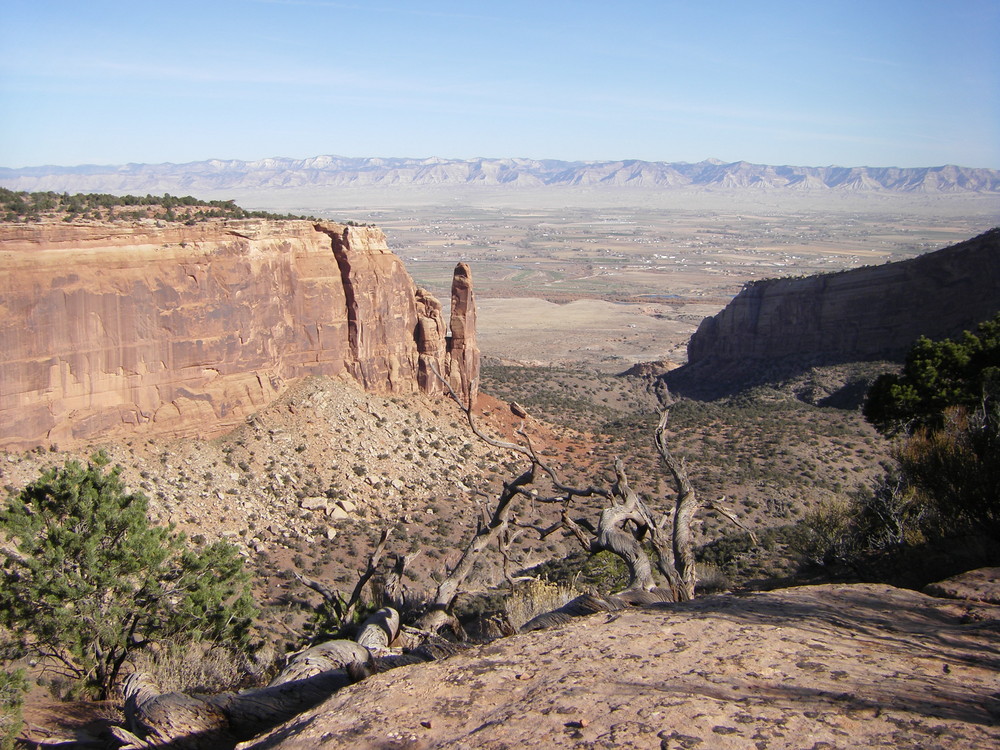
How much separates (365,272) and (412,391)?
635 cm

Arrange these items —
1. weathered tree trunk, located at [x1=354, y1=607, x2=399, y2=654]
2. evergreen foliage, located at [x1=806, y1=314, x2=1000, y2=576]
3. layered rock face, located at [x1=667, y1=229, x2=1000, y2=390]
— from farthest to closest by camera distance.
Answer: layered rock face, located at [x1=667, y1=229, x2=1000, y2=390] → evergreen foliage, located at [x1=806, y1=314, x2=1000, y2=576] → weathered tree trunk, located at [x1=354, y1=607, x2=399, y2=654]

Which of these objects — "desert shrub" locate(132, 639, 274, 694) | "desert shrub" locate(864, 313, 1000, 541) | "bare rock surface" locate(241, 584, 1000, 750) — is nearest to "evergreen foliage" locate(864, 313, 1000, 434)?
"desert shrub" locate(864, 313, 1000, 541)

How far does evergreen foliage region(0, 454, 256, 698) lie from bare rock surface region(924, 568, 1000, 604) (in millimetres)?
12265

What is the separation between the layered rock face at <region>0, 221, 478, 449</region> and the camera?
2298 cm

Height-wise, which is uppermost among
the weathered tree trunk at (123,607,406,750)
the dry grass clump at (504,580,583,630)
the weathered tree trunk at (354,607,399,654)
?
the weathered tree trunk at (123,607,406,750)

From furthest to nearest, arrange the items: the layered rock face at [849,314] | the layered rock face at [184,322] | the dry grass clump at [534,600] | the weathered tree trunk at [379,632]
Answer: the layered rock face at [849,314] < the layered rock face at [184,322] < the dry grass clump at [534,600] < the weathered tree trunk at [379,632]

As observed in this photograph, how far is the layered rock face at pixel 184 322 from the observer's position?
22984 mm

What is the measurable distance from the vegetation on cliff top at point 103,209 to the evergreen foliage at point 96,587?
1412 cm

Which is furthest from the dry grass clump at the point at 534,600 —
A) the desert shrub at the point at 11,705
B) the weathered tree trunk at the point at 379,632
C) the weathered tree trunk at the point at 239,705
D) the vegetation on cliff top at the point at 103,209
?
the vegetation on cliff top at the point at 103,209

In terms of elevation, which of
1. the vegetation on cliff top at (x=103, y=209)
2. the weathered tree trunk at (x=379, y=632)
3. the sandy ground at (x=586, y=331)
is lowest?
the sandy ground at (x=586, y=331)

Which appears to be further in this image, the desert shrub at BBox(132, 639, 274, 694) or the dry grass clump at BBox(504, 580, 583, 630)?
the dry grass clump at BBox(504, 580, 583, 630)

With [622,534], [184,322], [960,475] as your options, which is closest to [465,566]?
[622,534]

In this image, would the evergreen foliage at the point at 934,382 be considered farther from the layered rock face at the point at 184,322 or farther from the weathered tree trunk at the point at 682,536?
the layered rock face at the point at 184,322

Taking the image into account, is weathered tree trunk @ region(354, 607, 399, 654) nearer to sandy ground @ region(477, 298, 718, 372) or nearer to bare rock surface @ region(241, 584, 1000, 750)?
bare rock surface @ region(241, 584, 1000, 750)
